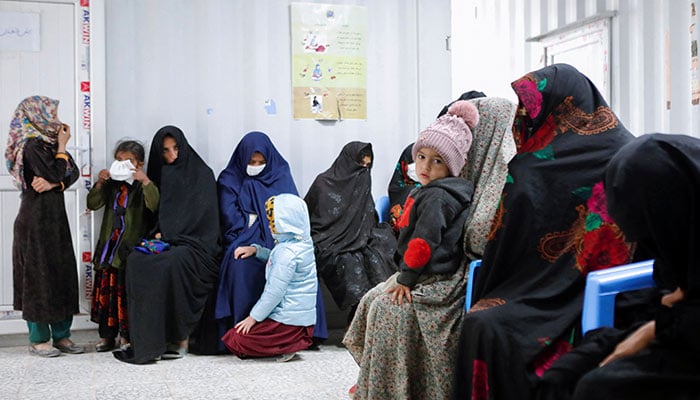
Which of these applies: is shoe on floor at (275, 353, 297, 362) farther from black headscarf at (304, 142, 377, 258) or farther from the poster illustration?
the poster illustration

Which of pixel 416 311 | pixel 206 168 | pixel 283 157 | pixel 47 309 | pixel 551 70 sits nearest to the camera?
pixel 551 70

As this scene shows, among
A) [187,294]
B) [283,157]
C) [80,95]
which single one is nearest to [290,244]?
[187,294]

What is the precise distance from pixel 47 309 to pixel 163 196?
2.83 feet

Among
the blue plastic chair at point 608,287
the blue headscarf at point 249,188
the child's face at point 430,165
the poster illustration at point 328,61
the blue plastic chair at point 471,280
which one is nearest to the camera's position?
→ the blue plastic chair at point 608,287

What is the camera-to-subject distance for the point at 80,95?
185 inches

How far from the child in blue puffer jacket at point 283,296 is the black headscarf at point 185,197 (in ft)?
1.72

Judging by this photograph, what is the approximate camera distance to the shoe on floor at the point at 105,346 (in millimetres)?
4421

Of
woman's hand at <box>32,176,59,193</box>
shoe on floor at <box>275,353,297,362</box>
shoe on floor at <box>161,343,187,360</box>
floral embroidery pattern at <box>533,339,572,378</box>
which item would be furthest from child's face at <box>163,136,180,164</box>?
floral embroidery pattern at <box>533,339,572,378</box>

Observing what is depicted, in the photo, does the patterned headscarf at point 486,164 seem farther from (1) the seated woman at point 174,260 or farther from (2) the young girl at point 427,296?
(1) the seated woman at point 174,260

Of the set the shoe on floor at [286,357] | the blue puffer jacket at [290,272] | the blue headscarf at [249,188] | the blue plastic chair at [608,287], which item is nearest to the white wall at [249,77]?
the blue headscarf at [249,188]

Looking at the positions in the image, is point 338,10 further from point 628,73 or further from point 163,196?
point 628,73

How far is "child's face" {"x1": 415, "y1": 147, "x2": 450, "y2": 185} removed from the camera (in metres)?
2.71

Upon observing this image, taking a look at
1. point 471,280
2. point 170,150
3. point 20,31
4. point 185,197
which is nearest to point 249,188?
point 185,197

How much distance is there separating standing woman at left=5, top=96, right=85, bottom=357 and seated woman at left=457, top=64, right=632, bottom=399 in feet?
8.95
